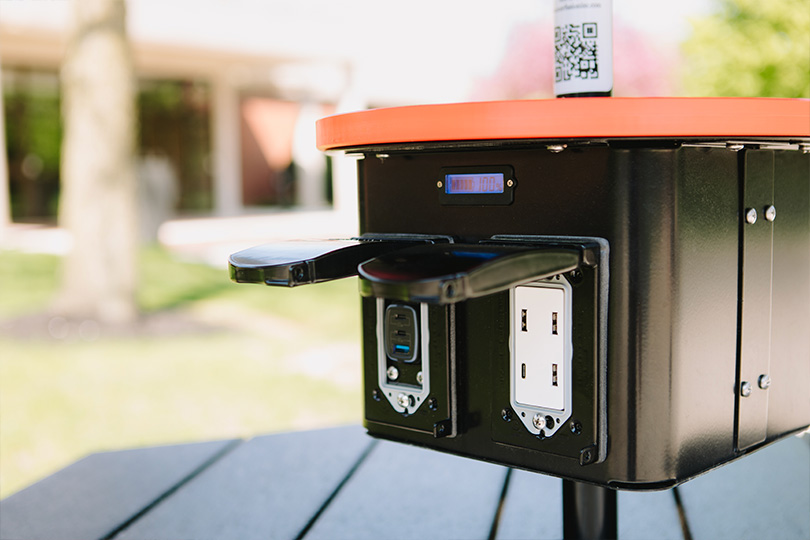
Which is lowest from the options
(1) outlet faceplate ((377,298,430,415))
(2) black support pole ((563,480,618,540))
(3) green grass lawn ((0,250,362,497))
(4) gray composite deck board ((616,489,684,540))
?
(3) green grass lawn ((0,250,362,497))

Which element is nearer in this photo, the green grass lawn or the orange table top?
the orange table top

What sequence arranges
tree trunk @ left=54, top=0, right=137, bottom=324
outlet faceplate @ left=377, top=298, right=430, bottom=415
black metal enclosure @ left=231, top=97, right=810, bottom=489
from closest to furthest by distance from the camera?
1. black metal enclosure @ left=231, top=97, right=810, bottom=489
2. outlet faceplate @ left=377, top=298, right=430, bottom=415
3. tree trunk @ left=54, top=0, right=137, bottom=324

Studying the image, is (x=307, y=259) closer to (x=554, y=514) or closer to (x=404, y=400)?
(x=404, y=400)

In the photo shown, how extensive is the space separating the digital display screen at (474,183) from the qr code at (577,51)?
0.22 m

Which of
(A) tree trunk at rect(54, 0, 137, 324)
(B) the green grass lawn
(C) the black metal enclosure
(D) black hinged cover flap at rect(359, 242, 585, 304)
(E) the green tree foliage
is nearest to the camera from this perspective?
(D) black hinged cover flap at rect(359, 242, 585, 304)

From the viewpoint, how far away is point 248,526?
1.42 metres

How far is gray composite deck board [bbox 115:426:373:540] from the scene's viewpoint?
1415 mm

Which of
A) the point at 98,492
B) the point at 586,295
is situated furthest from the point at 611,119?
the point at 98,492

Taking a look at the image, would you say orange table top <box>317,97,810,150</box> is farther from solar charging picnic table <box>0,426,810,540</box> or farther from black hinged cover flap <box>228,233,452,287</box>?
solar charging picnic table <box>0,426,810,540</box>

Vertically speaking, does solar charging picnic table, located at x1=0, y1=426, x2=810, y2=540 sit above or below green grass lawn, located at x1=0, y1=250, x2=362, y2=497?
above

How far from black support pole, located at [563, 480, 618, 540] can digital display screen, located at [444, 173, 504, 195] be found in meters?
0.43

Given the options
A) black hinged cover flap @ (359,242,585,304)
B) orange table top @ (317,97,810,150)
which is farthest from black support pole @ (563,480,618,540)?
orange table top @ (317,97,810,150)

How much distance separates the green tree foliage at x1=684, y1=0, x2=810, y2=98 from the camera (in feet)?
27.8

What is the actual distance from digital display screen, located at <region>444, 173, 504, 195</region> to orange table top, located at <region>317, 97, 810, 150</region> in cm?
11
